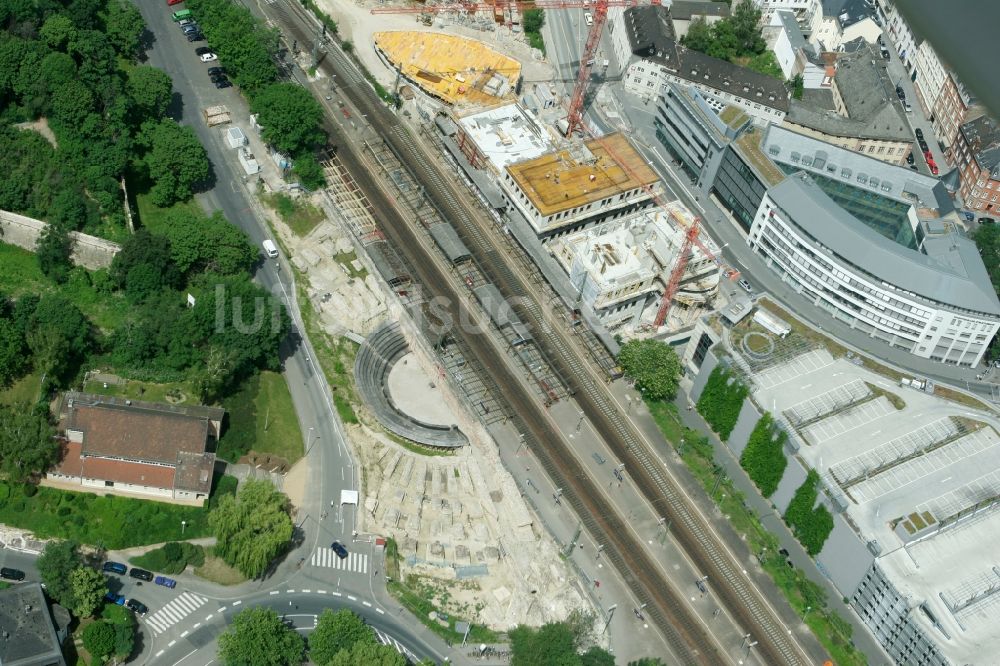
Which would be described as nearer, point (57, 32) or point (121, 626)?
point (121, 626)

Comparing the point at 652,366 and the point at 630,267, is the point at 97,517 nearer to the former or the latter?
the point at 652,366

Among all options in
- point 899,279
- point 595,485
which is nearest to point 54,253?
point 595,485

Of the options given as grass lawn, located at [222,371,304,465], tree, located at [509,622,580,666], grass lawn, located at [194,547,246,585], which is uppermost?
grass lawn, located at [222,371,304,465]

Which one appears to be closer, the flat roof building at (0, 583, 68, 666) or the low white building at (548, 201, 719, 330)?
the flat roof building at (0, 583, 68, 666)

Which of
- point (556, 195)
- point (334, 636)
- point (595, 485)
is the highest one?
point (556, 195)

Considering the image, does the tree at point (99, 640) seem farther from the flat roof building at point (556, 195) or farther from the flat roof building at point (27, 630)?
the flat roof building at point (556, 195)

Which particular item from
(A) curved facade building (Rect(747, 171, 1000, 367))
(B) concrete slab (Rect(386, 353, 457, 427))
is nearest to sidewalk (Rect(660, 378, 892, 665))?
(B) concrete slab (Rect(386, 353, 457, 427))

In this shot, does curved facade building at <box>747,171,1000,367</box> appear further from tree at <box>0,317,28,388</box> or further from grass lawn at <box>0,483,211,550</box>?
tree at <box>0,317,28,388</box>

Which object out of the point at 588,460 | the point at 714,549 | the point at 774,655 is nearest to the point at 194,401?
the point at 588,460
